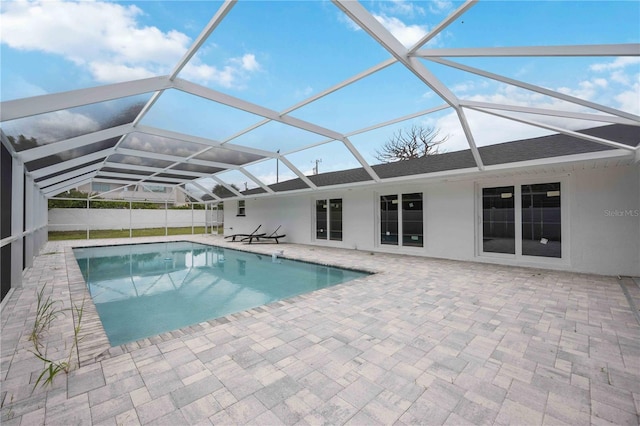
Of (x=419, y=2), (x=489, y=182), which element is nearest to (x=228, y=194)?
(x=489, y=182)

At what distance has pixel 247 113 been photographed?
5.55 metres

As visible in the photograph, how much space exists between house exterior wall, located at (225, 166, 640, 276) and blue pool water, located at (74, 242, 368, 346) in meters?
3.21

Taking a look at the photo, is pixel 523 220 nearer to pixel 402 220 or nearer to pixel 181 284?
pixel 402 220

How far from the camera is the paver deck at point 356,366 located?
6.27 feet

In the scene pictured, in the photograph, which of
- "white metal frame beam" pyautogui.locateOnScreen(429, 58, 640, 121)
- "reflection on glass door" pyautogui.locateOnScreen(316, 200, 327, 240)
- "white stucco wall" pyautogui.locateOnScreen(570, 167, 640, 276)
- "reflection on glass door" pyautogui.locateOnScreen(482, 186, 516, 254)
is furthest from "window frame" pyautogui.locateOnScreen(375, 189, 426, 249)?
"white metal frame beam" pyautogui.locateOnScreen(429, 58, 640, 121)

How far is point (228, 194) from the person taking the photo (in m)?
16.8

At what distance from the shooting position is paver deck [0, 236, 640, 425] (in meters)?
1.91

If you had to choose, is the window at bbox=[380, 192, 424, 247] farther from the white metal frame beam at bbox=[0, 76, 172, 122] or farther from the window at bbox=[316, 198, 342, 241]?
the white metal frame beam at bbox=[0, 76, 172, 122]

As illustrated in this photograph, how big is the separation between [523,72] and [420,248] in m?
6.06

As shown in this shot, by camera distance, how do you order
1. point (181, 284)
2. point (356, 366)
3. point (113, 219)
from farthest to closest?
1. point (113, 219)
2. point (181, 284)
3. point (356, 366)

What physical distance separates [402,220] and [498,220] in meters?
2.89

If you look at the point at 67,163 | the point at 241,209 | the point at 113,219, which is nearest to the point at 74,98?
the point at 67,163

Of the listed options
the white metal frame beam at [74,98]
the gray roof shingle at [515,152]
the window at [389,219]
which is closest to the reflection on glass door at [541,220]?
the gray roof shingle at [515,152]

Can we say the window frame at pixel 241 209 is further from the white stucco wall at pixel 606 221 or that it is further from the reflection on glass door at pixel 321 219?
the white stucco wall at pixel 606 221
